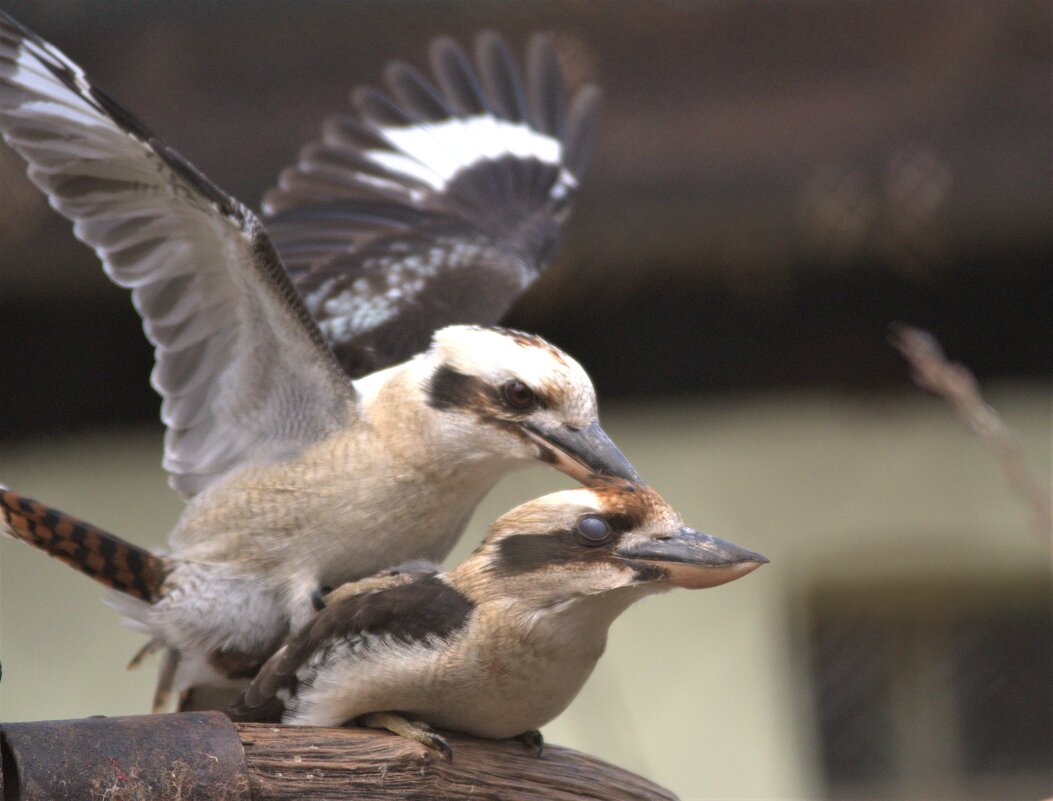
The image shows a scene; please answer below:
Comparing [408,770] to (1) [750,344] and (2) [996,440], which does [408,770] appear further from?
(1) [750,344]

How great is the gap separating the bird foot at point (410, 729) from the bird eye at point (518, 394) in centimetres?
47

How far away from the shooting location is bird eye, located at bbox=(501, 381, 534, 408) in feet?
7.24

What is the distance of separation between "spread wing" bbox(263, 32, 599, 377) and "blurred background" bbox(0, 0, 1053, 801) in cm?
27

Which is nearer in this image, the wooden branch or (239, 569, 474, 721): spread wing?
the wooden branch

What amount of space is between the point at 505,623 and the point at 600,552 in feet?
0.47

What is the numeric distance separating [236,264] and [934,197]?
2086 mm

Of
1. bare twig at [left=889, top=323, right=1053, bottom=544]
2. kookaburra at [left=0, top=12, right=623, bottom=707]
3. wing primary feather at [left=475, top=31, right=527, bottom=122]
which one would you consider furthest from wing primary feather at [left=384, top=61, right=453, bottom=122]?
bare twig at [left=889, top=323, right=1053, bottom=544]

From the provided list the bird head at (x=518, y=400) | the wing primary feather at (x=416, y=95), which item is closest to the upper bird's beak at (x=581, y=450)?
the bird head at (x=518, y=400)

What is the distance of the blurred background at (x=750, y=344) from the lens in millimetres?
3883

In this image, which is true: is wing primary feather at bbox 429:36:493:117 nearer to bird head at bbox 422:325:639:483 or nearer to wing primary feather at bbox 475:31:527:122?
wing primary feather at bbox 475:31:527:122

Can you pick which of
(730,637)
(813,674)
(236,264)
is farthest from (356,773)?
(813,674)

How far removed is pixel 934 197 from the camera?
3934mm

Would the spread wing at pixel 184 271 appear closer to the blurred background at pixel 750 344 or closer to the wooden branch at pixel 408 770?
the wooden branch at pixel 408 770

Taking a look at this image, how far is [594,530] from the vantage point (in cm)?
186
